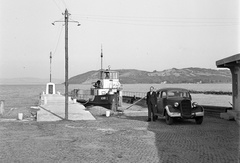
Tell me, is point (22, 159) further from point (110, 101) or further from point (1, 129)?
point (110, 101)

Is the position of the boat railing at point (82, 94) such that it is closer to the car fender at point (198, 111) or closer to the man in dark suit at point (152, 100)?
the man in dark suit at point (152, 100)

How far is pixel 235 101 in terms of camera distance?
16.5m

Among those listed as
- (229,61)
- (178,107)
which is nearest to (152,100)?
(178,107)

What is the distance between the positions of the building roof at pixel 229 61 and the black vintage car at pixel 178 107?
2.53 metres

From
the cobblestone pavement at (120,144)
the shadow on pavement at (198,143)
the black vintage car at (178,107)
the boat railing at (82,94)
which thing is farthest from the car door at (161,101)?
the boat railing at (82,94)

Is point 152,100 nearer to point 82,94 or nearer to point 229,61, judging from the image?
point 229,61

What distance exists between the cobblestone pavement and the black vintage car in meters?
1.12

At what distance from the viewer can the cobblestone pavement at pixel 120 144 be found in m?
8.09

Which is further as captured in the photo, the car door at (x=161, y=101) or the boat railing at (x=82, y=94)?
the boat railing at (x=82, y=94)

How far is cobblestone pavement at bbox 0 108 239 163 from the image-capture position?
8.09 m

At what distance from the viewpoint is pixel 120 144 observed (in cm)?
991

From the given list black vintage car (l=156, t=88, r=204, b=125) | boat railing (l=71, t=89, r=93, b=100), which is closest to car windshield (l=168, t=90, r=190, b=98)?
black vintage car (l=156, t=88, r=204, b=125)

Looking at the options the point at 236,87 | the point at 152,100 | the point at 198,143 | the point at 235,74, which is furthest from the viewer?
the point at 235,74

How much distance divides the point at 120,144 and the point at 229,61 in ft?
27.5
